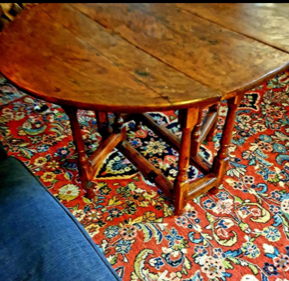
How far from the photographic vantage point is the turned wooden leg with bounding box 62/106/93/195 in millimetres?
1236

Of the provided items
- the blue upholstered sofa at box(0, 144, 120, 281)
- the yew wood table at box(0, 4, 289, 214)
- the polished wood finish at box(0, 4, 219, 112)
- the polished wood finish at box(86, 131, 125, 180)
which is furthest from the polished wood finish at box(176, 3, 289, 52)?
the blue upholstered sofa at box(0, 144, 120, 281)

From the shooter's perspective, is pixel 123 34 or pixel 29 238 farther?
pixel 123 34

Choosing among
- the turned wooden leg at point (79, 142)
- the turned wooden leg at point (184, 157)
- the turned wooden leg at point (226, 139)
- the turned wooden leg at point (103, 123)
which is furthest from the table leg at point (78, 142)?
the turned wooden leg at point (226, 139)

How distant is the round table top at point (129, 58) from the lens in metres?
0.95

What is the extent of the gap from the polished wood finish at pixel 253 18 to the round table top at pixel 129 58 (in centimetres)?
4

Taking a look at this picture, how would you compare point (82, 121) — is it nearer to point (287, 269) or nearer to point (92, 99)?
point (92, 99)

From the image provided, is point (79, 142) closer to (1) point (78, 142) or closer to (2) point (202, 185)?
(1) point (78, 142)

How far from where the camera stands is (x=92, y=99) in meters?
0.94

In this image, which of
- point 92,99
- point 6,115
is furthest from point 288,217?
point 6,115

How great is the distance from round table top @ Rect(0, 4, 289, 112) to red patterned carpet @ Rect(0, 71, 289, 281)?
2.18ft

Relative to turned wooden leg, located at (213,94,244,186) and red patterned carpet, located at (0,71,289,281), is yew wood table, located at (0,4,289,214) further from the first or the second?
red patterned carpet, located at (0,71,289,281)

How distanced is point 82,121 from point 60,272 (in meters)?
1.26

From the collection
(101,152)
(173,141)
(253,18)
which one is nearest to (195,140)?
(173,141)

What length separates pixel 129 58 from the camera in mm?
1089
